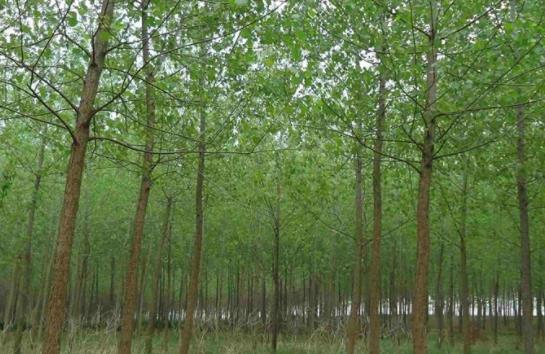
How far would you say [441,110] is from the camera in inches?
254

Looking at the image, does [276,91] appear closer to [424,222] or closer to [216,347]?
[424,222]

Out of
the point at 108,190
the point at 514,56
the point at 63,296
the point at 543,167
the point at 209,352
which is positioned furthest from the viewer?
the point at 108,190

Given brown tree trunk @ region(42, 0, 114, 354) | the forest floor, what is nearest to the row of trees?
brown tree trunk @ region(42, 0, 114, 354)

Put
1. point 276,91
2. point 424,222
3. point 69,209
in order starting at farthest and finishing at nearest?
point 424,222 → point 276,91 → point 69,209

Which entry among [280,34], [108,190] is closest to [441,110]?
[280,34]

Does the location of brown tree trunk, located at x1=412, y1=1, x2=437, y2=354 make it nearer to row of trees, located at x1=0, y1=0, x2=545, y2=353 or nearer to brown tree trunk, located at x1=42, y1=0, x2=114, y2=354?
row of trees, located at x1=0, y1=0, x2=545, y2=353

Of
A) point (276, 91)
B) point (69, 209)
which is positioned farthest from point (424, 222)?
point (69, 209)

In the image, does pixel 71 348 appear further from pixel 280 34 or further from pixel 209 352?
pixel 280 34

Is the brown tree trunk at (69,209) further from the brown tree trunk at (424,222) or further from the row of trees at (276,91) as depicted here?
the brown tree trunk at (424,222)

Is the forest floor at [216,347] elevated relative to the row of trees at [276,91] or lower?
lower

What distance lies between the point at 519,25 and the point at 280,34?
2.28 meters

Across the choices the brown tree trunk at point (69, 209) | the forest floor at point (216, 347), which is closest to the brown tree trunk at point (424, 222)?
the brown tree trunk at point (69, 209)

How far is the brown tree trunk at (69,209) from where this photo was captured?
488cm

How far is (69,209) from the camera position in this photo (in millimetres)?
5074
